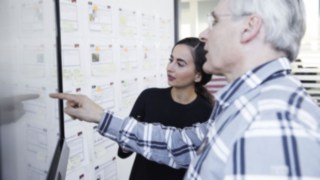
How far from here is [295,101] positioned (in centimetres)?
66

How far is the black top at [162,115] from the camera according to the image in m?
1.41

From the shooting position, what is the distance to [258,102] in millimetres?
663

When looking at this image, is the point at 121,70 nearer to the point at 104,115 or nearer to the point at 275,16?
the point at 104,115

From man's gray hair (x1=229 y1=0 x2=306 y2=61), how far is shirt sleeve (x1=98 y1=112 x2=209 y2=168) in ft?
1.79

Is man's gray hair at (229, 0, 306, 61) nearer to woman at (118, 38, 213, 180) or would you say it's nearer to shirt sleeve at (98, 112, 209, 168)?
shirt sleeve at (98, 112, 209, 168)

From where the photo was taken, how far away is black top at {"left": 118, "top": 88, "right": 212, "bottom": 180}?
55.5 inches

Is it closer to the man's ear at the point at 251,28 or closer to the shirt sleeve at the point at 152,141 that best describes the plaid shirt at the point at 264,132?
the man's ear at the point at 251,28

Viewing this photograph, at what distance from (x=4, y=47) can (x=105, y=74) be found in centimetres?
128

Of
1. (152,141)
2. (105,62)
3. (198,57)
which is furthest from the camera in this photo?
(105,62)

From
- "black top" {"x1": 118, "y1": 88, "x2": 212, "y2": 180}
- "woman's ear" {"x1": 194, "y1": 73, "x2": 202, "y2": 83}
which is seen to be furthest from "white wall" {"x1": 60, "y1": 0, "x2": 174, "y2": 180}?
"woman's ear" {"x1": 194, "y1": 73, "x2": 202, "y2": 83}

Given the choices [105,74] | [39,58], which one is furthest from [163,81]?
[39,58]

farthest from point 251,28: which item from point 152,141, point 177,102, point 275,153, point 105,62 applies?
point 105,62

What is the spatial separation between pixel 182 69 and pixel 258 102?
92 cm

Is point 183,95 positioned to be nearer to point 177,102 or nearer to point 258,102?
point 177,102
